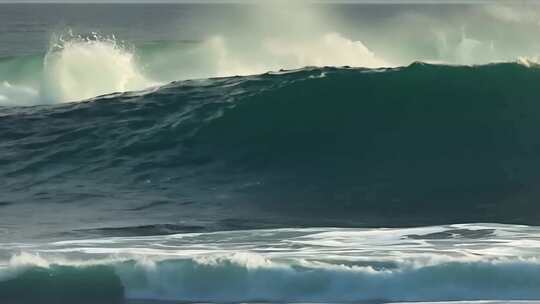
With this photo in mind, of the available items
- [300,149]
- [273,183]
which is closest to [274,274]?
[273,183]

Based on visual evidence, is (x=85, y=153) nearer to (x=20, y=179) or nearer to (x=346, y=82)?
(x=20, y=179)

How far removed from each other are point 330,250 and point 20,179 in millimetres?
6201

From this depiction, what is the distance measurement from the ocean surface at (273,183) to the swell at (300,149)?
4 centimetres

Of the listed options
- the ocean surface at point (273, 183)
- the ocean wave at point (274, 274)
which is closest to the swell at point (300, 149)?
the ocean surface at point (273, 183)

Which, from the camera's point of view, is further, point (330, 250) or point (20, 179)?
point (20, 179)

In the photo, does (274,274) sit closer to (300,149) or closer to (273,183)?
(273,183)

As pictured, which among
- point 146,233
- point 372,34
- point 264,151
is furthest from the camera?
point 372,34

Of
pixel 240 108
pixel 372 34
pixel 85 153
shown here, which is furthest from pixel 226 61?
pixel 85 153

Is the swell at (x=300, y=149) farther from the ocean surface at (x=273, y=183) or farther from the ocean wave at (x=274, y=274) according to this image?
the ocean wave at (x=274, y=274)

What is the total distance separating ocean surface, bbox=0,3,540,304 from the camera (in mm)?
10172

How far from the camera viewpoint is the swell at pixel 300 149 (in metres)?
14.3

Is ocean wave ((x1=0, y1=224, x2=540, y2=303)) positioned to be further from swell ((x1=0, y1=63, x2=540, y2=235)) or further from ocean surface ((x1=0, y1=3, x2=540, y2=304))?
swell ((x1=0, y1=63, x2=540, y2=235))

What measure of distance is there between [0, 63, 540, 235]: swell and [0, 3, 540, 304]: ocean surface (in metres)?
0.04

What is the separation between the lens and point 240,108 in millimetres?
18812
